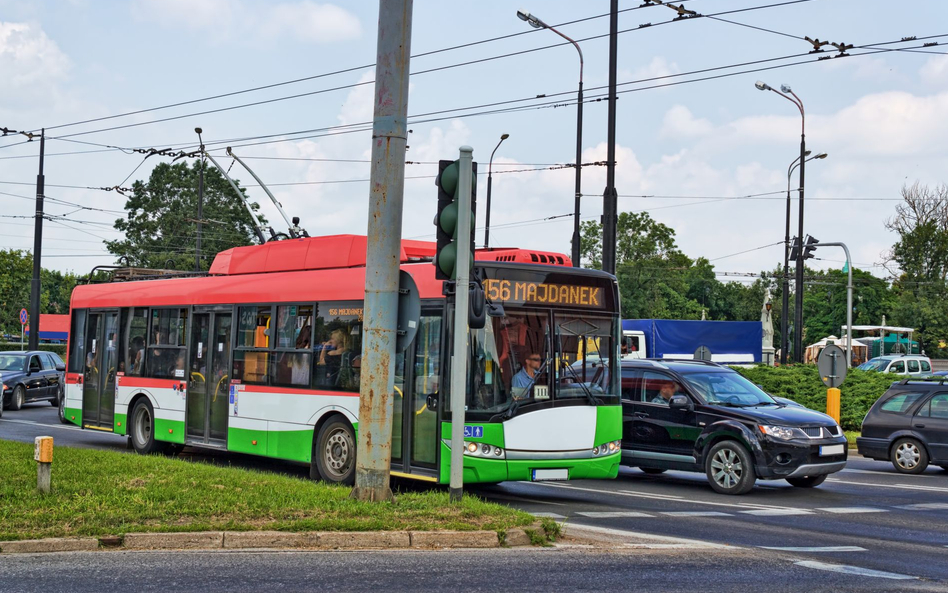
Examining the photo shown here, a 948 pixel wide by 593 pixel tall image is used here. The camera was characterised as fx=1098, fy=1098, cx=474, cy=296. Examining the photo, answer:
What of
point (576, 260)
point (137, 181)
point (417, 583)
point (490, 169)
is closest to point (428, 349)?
point (417, 583)

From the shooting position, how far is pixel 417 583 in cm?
758

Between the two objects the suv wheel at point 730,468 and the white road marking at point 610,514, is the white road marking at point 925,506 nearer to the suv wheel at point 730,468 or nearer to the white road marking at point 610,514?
the suv wheel at point 730,468

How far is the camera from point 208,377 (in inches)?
638

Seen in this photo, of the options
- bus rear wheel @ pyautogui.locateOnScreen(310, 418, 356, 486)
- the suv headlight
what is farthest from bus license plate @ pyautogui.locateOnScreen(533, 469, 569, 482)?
the suv headlight

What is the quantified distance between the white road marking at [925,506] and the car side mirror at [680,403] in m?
2.96

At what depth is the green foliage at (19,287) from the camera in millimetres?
59816

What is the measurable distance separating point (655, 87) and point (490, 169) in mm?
14822

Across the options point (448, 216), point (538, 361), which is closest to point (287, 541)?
point (448, 216)

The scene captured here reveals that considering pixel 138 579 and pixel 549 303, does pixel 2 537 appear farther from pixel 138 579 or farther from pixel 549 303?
pixel 549 303

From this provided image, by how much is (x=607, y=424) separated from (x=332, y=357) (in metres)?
3.62

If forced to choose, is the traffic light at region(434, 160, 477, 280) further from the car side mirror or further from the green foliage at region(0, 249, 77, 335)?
the green foliage at region(0, 249, 77, 335)

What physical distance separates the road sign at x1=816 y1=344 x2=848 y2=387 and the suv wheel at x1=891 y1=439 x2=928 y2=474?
12.1 ft

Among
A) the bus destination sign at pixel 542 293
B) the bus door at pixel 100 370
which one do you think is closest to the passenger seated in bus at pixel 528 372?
the bus destination sign at pixel 542 293

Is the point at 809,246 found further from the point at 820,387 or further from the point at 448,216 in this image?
the point at 448,216
